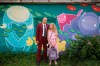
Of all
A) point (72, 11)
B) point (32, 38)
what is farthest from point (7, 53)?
point (72, 11)

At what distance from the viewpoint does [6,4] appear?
50.2ft

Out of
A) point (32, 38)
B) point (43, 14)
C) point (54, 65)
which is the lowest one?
point (54, 65)

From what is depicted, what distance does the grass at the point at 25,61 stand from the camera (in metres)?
14.7

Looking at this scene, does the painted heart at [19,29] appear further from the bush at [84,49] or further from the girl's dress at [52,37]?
the bush at [84,49]

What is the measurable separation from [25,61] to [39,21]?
1858 mm

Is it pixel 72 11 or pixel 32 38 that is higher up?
pixel 72 11

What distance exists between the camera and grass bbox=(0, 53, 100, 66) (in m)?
14.7

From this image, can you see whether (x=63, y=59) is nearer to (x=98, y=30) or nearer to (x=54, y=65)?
(x=54, y=65)

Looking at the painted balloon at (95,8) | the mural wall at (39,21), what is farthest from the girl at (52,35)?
the painted balloon at (95,8)

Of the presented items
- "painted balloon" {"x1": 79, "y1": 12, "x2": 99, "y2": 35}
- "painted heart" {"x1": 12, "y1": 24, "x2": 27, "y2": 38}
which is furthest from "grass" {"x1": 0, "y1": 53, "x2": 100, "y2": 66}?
"painted balloon" {"x1": 79, "y1": 12, "x2": 99, "y2": 35}

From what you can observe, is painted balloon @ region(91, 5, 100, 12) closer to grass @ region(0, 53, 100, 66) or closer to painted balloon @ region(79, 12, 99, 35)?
painted balloon @ region(79, 12, 99, 35)

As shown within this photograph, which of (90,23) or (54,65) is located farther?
(90,23)

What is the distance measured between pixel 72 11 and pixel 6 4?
9.42ft

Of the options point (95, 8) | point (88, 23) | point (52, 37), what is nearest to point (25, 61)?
point (52, 37)
